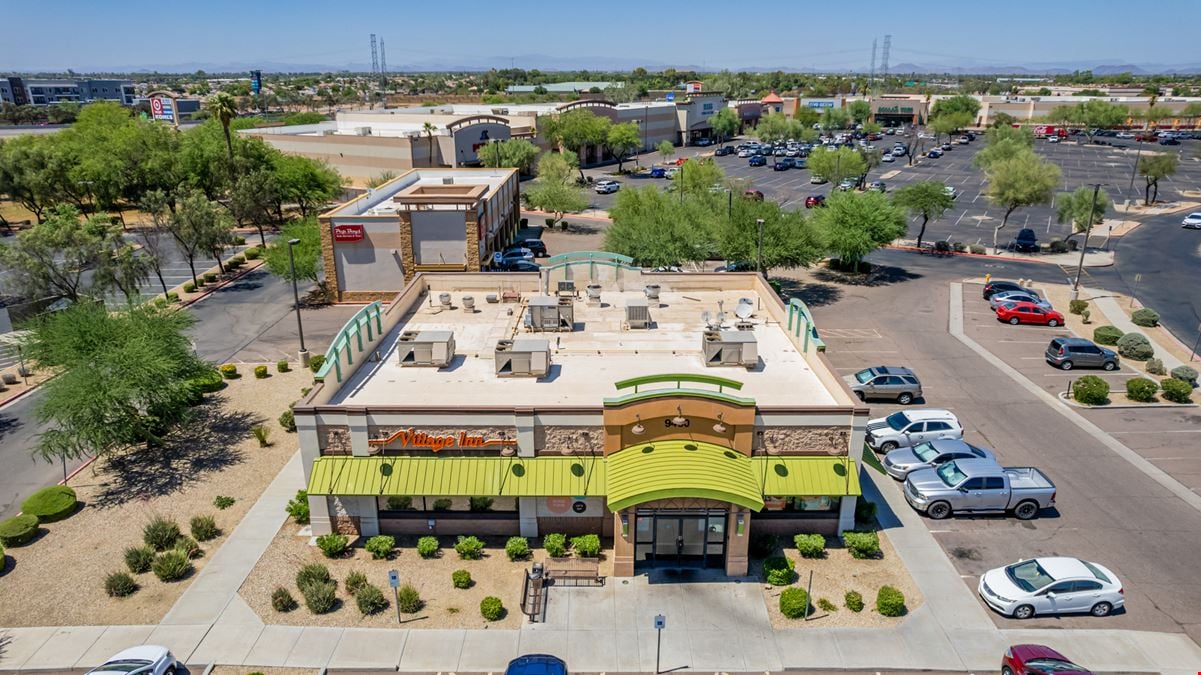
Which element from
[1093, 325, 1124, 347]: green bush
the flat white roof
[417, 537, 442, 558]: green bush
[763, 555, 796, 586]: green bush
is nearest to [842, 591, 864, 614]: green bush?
[763, 555, 796, 586]: green bush

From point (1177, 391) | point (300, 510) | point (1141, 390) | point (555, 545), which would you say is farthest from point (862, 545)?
point (1177, 391)

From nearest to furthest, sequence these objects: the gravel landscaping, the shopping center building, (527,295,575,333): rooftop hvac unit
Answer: the gravel landscaping
the shopping center building
(527,295,575,333): rooftop hvac unit

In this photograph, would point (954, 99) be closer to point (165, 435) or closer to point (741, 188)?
point (741, 188)

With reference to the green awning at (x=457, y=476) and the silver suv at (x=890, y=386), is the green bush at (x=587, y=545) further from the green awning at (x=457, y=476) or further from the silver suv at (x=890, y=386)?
the silver suv at (x=890, y=386)

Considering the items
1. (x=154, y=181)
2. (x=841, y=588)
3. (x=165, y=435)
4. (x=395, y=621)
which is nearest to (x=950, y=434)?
(x=841, y=588)

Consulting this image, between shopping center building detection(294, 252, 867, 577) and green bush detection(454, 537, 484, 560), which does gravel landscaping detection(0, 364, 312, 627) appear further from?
green bush detection(454, 537, 484, 560)

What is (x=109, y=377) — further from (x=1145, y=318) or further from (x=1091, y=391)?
(x=1145, y=318)
